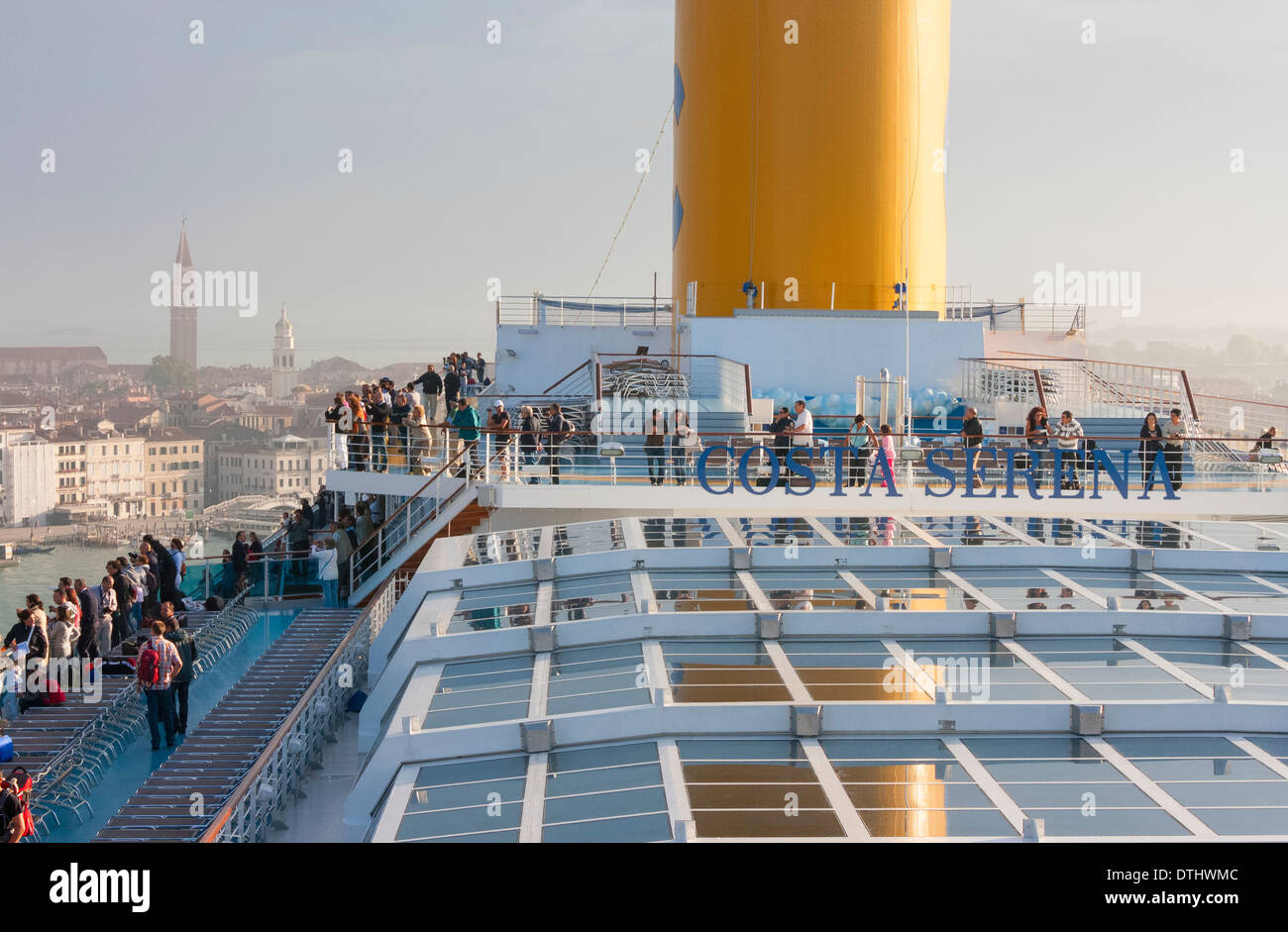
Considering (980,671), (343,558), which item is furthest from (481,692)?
(343,558)

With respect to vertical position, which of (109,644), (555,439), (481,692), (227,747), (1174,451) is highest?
(555,439)

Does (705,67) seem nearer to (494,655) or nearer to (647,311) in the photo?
(647,311)

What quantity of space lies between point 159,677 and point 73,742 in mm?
703

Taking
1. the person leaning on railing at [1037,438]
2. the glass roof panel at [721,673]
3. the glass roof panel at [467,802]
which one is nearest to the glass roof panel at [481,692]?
the glass roof panel at [467,802]

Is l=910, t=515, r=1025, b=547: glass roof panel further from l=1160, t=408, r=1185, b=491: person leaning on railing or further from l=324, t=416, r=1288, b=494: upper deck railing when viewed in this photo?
l=1160, t=408, r=1185, b=491: person leaning on railing

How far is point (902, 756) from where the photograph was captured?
16.6ft

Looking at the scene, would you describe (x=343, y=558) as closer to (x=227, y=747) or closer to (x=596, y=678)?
(x=227, y=747)

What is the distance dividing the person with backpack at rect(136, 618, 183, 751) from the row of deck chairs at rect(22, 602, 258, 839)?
1.10 ft

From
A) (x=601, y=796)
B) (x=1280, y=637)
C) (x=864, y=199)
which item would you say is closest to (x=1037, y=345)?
(x=864, y=199)

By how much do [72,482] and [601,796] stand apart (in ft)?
364

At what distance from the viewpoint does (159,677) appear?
8.73 metres

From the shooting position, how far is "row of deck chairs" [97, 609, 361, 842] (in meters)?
7.04

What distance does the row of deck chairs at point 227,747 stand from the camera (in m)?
7.04

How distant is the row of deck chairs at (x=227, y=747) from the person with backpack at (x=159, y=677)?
273mm
